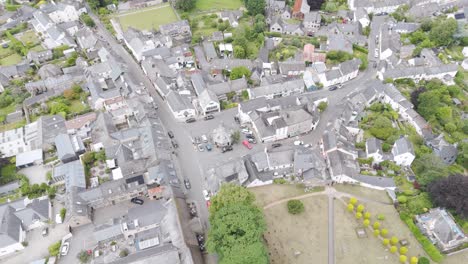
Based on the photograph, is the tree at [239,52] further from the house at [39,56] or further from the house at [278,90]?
the house at [39,56]

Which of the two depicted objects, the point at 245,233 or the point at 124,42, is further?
the point at 124,42

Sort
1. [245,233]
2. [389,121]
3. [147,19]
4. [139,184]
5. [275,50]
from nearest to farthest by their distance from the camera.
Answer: [245,233] → [139,184] → [389,121] → [275,50] → [147,19]

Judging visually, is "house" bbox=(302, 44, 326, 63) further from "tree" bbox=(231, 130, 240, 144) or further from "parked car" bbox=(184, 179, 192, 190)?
"parked car" bbox=(184, 179, 192, 190)

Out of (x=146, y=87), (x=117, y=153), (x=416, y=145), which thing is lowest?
(x=416, y=145)

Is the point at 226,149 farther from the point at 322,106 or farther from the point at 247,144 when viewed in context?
the point at 322,106

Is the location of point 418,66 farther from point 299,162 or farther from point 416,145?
point 299,162

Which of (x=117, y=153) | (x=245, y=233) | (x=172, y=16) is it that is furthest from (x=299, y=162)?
(x=172, y=16)

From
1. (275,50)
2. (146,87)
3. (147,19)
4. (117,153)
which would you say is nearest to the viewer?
(117,153)
